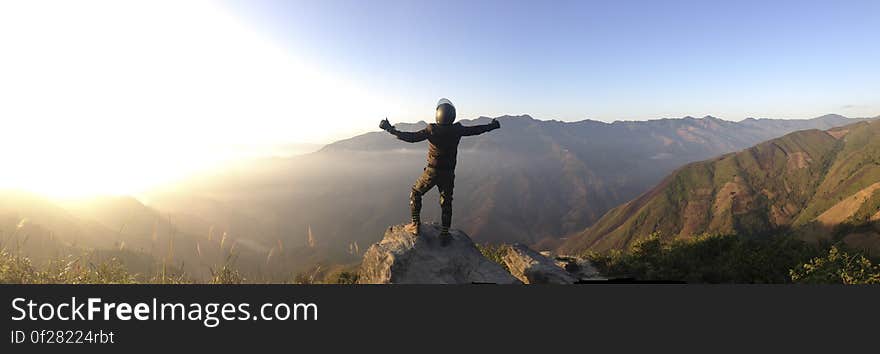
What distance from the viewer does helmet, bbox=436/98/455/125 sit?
981 cm

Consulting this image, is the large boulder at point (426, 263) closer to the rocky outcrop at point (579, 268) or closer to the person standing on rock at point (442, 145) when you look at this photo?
the person standing on rock at point (442, 145)

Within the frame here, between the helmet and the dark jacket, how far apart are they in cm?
17

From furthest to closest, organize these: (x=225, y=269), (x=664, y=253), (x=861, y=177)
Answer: (x=861, y=177) → (x=664, y=253) → (x=225, y=269)

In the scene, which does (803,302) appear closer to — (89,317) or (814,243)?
(89,317)

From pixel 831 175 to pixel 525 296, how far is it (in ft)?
803

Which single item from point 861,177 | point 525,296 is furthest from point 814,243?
point 861,177

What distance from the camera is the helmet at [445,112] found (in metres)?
9.81

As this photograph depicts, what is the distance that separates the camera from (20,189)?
142 meters

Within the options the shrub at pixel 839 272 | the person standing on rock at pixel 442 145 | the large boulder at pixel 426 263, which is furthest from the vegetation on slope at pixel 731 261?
the person standing on rock at pixel 442 145

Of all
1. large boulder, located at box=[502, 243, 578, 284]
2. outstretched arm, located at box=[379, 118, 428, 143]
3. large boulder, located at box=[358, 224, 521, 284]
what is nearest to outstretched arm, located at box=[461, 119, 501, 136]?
outstretched arm, located at box=[379, 118, 428, 143]

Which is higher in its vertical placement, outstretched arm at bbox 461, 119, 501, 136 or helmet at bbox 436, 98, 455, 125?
helmet at bbox 436, 98, 455, 125

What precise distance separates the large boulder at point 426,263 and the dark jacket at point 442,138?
244 cm

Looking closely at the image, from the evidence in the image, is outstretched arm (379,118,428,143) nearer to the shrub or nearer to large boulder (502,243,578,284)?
large boulder (502,243,578,284)

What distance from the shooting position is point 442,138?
9.95m
